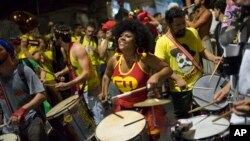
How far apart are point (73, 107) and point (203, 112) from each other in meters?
1.47

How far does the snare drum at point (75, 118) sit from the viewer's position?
5098 mm

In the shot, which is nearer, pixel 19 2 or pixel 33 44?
pixel 33 44

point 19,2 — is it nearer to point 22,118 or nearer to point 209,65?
point 209,65

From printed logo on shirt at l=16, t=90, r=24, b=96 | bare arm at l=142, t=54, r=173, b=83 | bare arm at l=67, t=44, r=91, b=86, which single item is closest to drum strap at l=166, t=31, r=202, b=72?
bare arm at l=142, t=54, r=173, b=83

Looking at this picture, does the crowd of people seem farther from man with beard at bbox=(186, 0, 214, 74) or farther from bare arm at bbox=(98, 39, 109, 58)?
bare arm at bbox=(98, 39, 109, 58)

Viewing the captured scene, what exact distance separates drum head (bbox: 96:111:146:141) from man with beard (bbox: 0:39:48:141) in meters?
0.78

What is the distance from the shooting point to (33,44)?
7.60 metres

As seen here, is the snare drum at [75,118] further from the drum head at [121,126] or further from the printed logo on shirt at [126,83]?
the drum head at [121,126]

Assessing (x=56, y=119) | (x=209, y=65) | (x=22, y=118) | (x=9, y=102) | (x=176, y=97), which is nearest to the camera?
(x=22, y=118)

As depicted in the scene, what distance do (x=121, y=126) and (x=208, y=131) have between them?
0.91 meters

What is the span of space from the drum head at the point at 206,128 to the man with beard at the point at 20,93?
1.73 meters

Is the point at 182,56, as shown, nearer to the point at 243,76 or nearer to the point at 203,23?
the point at 203,23

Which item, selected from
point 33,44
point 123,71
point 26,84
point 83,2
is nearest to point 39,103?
point 26,84

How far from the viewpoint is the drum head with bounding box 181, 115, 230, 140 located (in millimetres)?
3576
